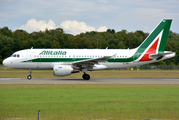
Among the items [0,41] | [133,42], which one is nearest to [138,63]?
[0,41]

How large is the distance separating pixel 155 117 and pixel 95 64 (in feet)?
69.7

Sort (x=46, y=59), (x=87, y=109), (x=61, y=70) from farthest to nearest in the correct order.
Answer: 1. (x=46, y=59)
2. (x=61, y=70)
3. (x=87, y=109)

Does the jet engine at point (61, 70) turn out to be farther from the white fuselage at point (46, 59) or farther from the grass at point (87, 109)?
the grass at point (87, 109)

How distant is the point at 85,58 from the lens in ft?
105

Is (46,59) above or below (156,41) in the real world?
below

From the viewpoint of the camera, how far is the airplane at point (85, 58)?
29953mm

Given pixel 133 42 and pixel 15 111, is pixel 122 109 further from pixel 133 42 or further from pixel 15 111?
pixel 133 42

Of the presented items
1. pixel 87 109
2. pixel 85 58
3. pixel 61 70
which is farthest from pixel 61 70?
pixel 87 109

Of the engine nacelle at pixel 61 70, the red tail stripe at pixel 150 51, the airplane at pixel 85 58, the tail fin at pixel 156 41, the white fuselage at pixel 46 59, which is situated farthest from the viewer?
the tail fin at pixel 156 41

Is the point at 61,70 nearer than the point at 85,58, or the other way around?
the point at 61,70

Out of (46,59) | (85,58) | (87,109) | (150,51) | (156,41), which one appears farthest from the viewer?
(156,41)

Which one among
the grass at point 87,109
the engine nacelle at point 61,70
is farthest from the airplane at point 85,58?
the grass at point 87,109

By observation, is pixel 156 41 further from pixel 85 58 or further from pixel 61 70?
pixel 61 70

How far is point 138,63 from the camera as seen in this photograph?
1323 inches
